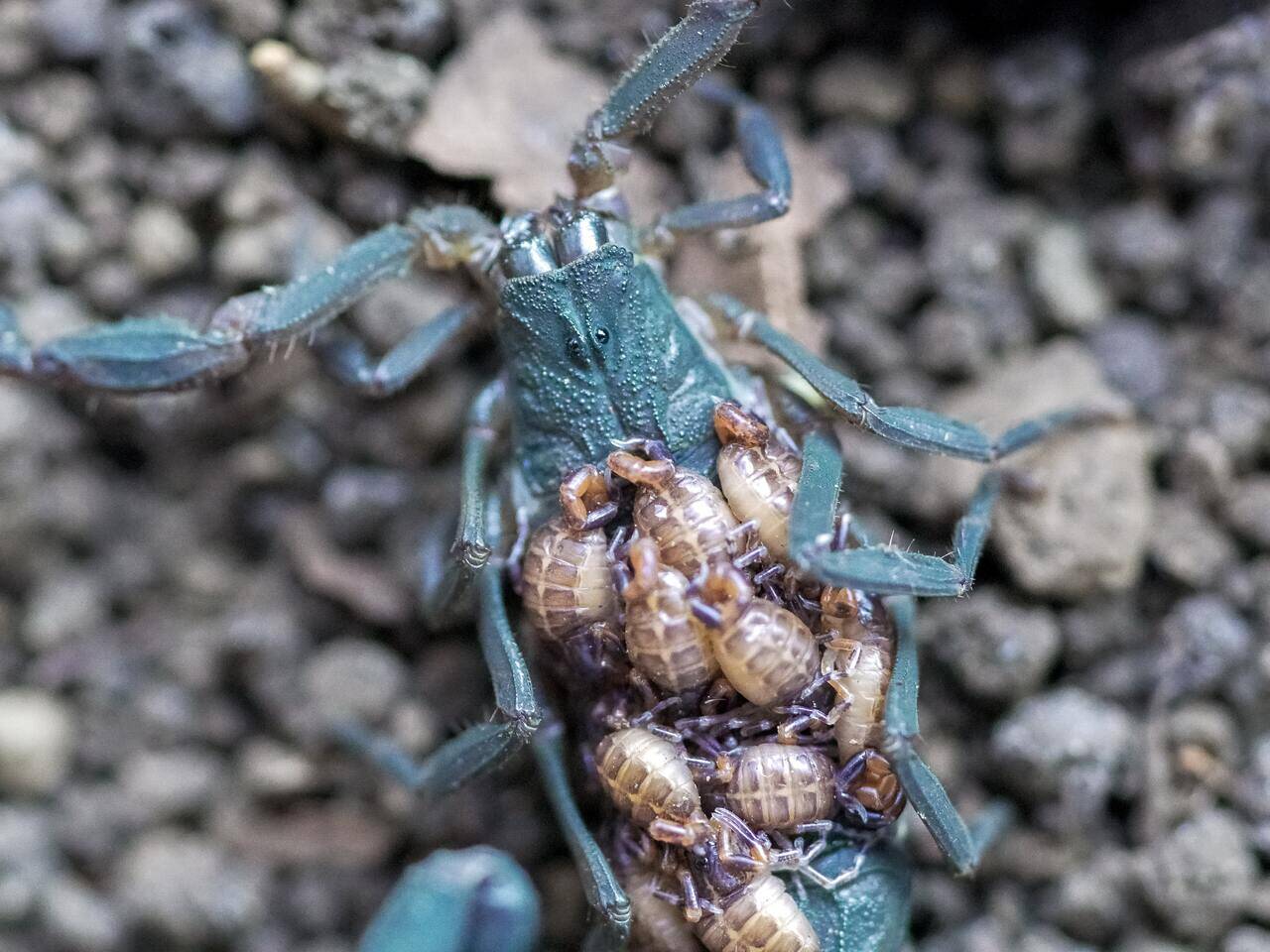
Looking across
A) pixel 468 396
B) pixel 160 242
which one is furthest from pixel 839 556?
pixel 160 242

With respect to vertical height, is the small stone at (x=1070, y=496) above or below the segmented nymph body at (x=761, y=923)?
above

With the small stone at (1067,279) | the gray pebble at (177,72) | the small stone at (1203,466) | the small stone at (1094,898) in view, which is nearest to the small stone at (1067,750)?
the small stone at (1094,898)

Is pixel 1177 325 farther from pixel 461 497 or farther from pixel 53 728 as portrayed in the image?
pixel 53 728

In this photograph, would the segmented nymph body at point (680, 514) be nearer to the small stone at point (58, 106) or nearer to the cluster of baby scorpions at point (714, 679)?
the cluster of baby scorpions at point (714, 679)

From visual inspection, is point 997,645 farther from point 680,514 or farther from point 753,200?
point 753,200

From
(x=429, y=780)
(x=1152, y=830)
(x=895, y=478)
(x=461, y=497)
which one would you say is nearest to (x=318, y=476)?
(x=461, y=497)

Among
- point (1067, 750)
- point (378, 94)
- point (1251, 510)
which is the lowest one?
point (1067, 750)

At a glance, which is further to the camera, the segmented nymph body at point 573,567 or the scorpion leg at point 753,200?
the scorpion leg at point 753,200

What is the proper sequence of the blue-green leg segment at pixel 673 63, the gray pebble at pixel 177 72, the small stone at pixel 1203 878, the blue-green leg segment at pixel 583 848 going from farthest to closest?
the gray pebble at pixel 177 72
the small stone at pixel 1203 878
the blue-green leg segment at pixel 673 63
the blue-green leg segment at pixel 583 848
